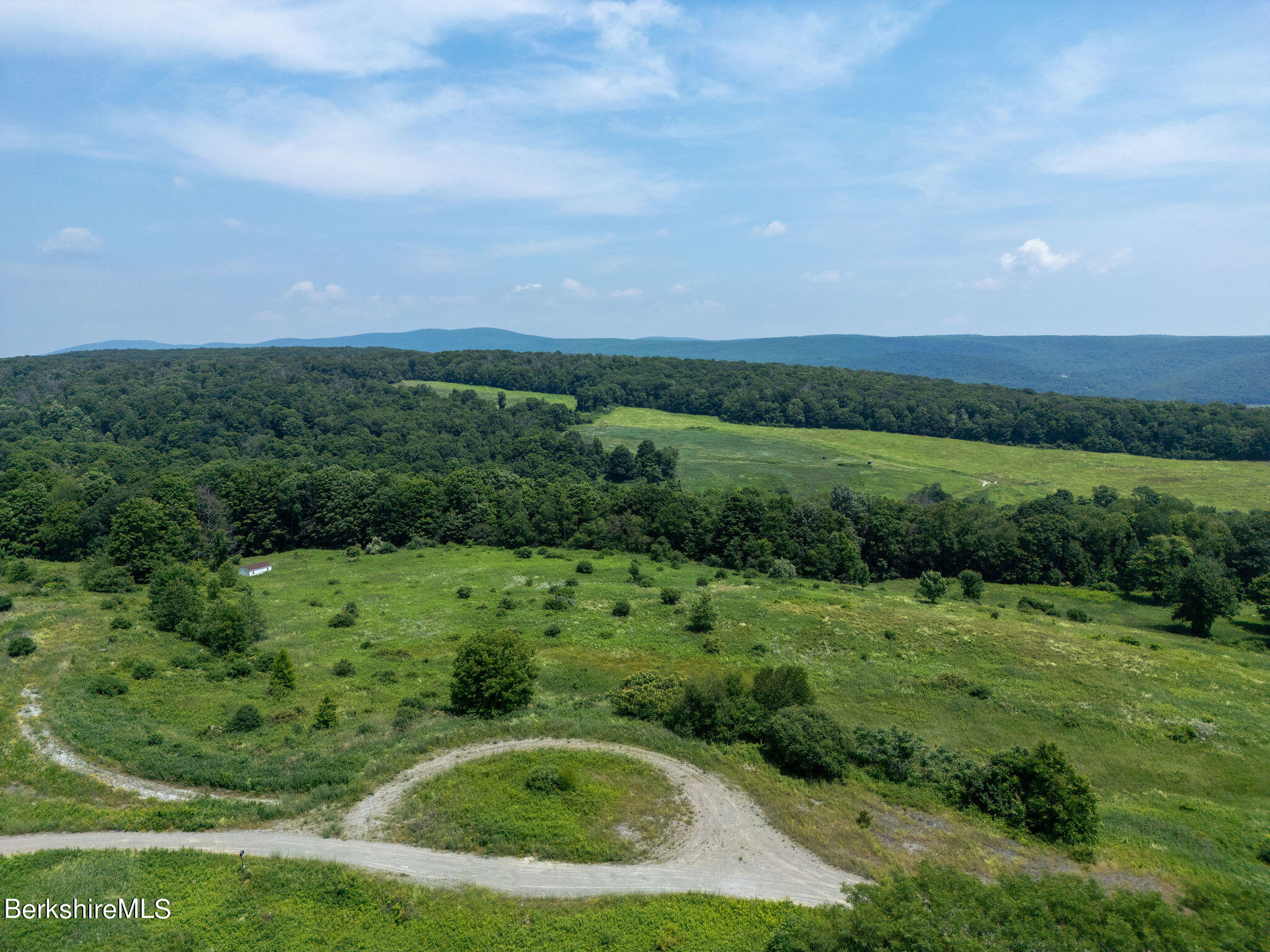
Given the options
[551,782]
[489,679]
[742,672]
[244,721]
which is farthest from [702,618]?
[244,721]

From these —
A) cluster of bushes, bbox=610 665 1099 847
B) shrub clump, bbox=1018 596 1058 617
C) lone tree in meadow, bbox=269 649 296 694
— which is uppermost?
cluster of bushes, bbox=610 665 1099 847

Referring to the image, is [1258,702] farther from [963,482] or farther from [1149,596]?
[963,482]

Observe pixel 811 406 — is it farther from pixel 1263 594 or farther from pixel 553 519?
pixel 1263 594

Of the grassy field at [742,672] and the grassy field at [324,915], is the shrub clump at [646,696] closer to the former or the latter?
the grassy field at [742,672]

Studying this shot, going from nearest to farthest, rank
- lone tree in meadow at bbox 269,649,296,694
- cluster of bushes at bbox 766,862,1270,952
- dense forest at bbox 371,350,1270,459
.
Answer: cluster of bushes at bbox 766,862,1270,952
lone tree in meadow at bbox 269,649,296,694
dense forest at bbox 371,350,1270,459

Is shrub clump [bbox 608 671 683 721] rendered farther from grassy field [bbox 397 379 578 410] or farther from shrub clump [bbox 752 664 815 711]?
grassy field [bbox 397 379 578 410]

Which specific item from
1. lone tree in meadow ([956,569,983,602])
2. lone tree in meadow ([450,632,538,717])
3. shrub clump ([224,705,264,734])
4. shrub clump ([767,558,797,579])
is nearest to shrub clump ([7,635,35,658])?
shrub clump ([224,705,264,734])

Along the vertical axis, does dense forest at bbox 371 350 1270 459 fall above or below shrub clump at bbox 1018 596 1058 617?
above
